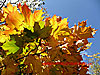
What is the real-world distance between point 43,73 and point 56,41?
0.21 m

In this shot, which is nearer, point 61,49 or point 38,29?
point 38,29

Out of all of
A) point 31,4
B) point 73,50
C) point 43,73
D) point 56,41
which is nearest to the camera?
point 43,73

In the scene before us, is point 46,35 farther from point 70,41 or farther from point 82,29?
point 82,29

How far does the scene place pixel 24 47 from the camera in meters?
0.64

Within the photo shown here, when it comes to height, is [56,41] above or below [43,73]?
above

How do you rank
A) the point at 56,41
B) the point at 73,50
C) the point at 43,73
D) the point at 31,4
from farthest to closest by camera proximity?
the point at 31,4
the point at 73,50
the point at 56,41
the point at 43,73

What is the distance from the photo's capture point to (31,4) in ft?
29.0

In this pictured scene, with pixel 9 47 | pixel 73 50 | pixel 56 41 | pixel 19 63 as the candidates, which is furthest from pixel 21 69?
pixel 73 50

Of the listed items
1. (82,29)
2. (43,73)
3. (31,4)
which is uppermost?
(31,4)

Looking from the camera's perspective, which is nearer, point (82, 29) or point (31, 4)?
point (82, 29)

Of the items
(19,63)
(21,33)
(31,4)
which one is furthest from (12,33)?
(31,4)

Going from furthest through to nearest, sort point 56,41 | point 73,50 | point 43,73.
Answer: point 73,50, point 56,41, point 43,73

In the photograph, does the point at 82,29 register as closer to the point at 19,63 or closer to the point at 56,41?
the point at 56,41

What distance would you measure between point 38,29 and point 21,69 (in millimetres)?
247
